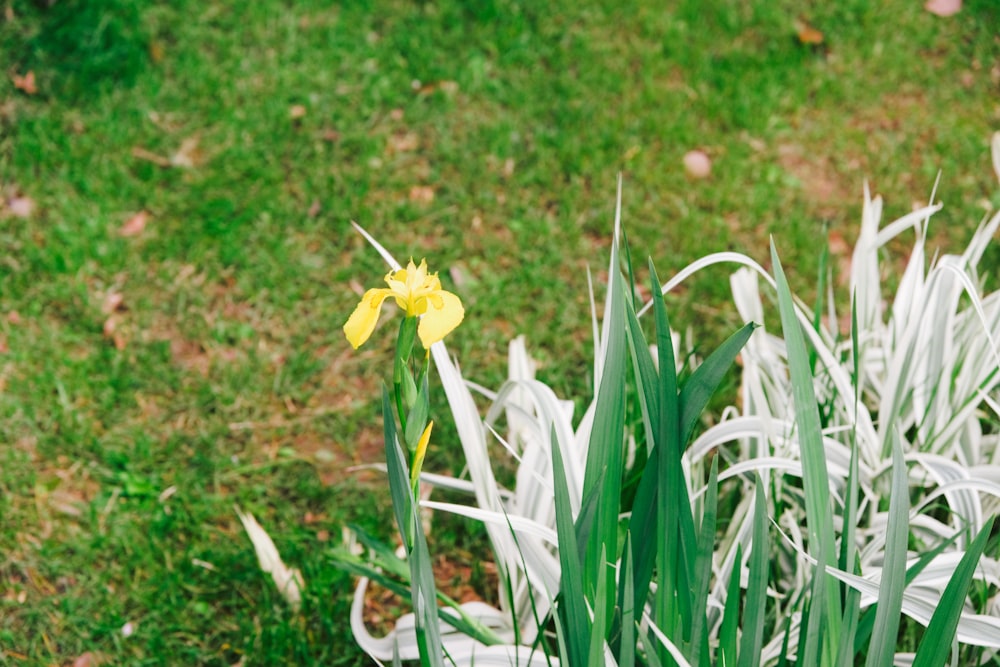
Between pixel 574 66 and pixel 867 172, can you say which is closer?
pixel 867 172

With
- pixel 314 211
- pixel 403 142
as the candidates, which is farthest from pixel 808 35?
pixel 314 211

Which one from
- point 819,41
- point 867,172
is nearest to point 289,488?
point 867,172

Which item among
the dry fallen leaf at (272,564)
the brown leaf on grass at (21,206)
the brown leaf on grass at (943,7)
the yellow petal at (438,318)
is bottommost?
the dry fallen leaf at (272,564)

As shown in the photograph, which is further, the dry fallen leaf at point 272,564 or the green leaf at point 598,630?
the dry fallen leaf at point 272,564

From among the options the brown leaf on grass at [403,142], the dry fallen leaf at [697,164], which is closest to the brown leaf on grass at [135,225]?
the brown leaf on grass at [403,142]

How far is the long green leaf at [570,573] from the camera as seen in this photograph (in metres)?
0.98

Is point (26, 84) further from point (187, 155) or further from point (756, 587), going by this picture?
point (756, 587)

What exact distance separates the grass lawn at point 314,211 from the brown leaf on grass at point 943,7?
1.8 inches

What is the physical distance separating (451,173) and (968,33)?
1.80m

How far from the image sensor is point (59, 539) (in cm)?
182

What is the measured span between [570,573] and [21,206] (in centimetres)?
209

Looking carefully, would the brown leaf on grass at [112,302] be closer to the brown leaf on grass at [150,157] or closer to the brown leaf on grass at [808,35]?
the brown leaf on grass at [150,157]

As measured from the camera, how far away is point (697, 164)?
8.14 feet

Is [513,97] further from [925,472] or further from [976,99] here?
[925,472]
